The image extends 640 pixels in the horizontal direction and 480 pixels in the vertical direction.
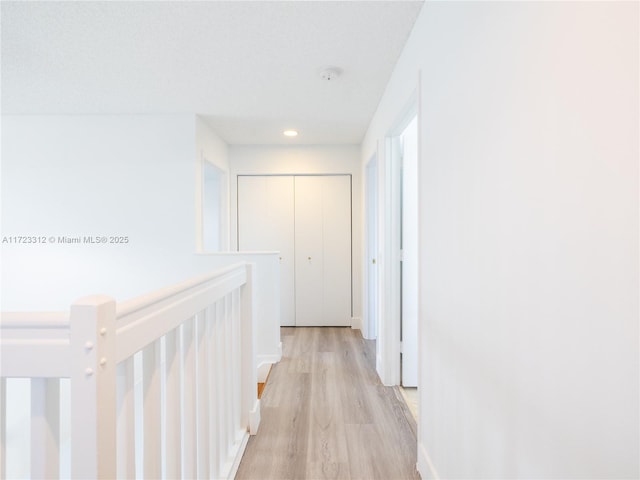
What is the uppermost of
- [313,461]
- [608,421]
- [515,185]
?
[515,185]

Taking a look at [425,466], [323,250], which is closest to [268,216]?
[323,250]

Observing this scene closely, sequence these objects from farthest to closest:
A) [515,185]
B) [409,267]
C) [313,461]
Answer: [409,267], [313,461], [515,185]

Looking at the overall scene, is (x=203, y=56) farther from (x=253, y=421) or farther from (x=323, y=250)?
(x=323, y=250)

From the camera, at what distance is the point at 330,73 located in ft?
7.65

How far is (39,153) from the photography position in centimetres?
328

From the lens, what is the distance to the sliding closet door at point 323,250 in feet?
14.1

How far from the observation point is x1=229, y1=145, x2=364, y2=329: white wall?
425cm

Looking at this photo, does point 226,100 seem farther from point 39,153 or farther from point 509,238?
point 509,238

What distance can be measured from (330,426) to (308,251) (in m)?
2.43

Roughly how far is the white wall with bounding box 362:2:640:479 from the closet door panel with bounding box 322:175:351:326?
285 cm

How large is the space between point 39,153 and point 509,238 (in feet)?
13.0

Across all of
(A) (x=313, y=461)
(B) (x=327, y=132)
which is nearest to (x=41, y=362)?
(A) (x=313, y=461)

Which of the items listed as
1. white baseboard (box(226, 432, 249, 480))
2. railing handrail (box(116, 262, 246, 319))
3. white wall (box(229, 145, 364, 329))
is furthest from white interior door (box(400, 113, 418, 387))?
railing handrail (box(116, 262, 246, 319))

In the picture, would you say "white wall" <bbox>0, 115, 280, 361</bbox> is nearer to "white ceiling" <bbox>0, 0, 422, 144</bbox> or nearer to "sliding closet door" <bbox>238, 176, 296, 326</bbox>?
"white ceiling" <bbox>0, 0, 422, 144</bbox>
